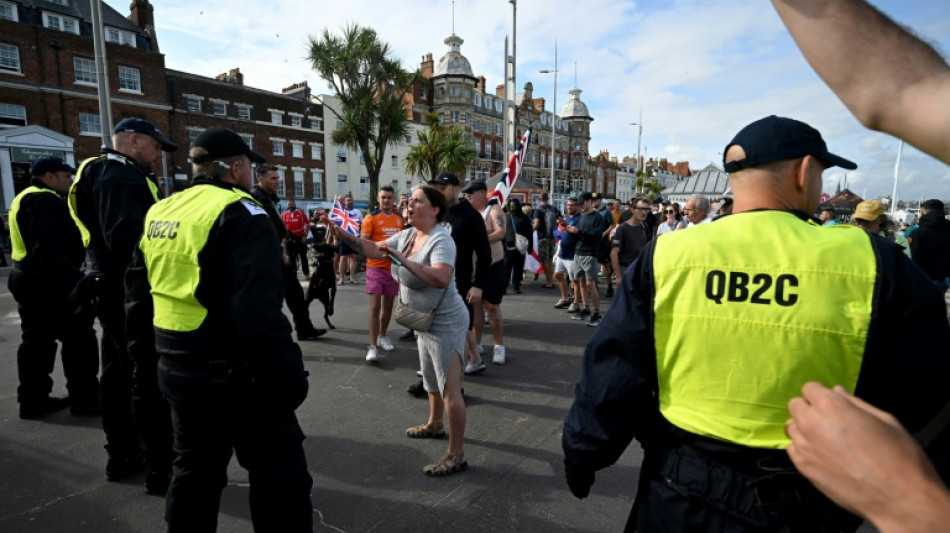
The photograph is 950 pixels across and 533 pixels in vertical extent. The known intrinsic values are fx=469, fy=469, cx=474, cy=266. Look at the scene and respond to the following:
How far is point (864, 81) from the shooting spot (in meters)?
0.75

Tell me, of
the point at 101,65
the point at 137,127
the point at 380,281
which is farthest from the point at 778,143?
the point at 101,65

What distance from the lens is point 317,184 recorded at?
37.4m

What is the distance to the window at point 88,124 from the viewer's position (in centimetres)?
2486

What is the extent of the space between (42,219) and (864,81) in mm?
5288

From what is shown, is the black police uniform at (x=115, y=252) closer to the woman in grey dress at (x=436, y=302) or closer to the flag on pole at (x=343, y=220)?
the woman in grey dress at (x=436, y=302)


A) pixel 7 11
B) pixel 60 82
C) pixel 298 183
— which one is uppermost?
pixel 7 11

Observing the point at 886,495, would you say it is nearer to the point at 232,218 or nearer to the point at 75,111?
the point at 232,218

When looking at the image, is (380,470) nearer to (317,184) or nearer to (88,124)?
(88,124)

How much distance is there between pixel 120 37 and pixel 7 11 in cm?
523

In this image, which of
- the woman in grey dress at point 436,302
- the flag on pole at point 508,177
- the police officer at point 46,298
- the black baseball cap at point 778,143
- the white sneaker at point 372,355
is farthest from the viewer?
the flag on pole at point 508,177

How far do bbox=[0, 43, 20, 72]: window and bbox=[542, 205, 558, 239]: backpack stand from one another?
28.2m

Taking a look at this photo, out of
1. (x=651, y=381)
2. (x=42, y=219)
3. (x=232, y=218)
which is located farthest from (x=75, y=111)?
(x=651, y=381)

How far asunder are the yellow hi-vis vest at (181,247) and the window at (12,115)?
30.2 m

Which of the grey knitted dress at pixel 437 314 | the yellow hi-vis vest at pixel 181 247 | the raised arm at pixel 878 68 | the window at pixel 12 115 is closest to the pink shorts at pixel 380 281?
the grey knitted dress at pixel 437 314
